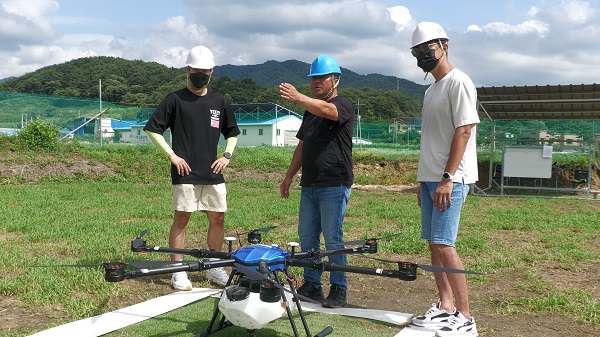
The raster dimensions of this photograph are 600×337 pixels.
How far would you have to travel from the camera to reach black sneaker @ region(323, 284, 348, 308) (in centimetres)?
464

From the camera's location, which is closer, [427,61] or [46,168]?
[427,61]

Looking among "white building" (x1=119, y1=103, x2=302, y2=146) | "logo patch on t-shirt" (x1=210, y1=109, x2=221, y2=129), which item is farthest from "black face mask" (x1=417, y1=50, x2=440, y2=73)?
"white building" (x1=119, y1=103, x2=302, y2=146)

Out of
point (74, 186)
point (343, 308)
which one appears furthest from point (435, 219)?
point (74, 186)

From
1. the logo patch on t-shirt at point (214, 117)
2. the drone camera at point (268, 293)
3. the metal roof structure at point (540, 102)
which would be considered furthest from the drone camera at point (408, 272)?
the metal roof structure at point (540, 102)

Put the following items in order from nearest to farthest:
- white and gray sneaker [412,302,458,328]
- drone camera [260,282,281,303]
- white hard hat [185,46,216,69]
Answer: drone camera [260,282,281,303], white and gray sneaker [412,302,458,328], white hard hat [185,46,216,69]

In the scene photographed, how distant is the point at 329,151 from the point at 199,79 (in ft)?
4.72

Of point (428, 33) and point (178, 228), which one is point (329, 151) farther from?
point (178, 228)

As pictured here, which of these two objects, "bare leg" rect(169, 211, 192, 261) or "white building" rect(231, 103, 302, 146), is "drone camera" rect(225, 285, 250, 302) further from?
"white building" rect(231, 103, 302, 146)

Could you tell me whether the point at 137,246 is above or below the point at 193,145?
below

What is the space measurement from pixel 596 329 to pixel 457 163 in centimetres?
186

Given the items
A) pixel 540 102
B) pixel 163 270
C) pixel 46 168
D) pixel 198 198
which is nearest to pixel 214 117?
pixel 198 198

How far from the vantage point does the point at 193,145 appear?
5.18 metres

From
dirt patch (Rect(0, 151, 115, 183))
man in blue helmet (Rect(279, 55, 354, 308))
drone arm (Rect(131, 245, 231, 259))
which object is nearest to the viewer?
drone arm (Rect(131, 245, 231, 259))

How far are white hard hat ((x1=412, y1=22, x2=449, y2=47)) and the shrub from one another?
16045 millimetres
